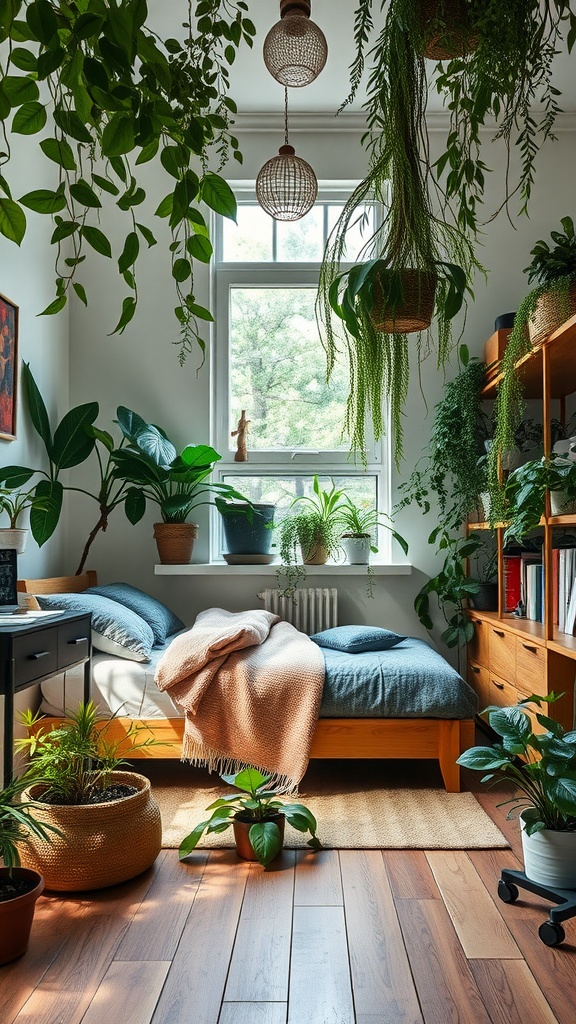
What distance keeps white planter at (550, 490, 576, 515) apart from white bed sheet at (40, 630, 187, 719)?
5.46ft

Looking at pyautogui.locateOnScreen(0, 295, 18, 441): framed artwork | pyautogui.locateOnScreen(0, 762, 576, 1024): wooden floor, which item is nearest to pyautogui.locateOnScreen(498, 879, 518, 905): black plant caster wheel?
pyautogui.locateOnScreen(0, 762, 576, 1024): wooden floor

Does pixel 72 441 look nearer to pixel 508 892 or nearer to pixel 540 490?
pixel 540 490

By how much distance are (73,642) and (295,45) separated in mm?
2252

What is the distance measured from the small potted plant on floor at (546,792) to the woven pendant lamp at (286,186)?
8.05 feet

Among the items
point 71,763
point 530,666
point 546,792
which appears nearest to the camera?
point 546,792

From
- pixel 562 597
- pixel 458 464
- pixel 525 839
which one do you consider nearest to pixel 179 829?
pixel 525 839

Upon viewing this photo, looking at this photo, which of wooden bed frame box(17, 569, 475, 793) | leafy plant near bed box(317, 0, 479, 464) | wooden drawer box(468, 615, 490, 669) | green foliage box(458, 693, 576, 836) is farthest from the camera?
wooden drawer box(468, 615, 490, 669)

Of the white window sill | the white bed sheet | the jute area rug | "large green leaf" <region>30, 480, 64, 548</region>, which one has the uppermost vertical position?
"large green leaf" <region>30, 480, 64, 548</region>

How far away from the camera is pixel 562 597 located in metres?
3.29

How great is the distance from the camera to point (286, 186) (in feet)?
12.2

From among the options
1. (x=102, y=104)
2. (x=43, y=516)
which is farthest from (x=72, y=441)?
(x=102, y=104)

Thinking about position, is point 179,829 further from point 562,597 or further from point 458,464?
point 458,464

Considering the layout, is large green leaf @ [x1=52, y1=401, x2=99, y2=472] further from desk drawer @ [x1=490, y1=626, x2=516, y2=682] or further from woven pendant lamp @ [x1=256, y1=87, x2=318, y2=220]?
desk drawer @ [x1=490, y1=626, x2=516, y2=682]

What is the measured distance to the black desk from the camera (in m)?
2.33
